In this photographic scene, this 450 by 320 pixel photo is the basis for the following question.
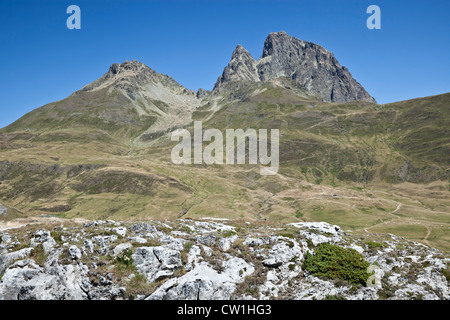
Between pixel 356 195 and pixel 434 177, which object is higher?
pixel 434 177

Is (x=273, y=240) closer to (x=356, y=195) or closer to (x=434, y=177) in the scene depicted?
(x=356, y=195)

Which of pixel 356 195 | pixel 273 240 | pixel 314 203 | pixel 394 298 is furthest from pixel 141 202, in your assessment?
pixel 394 298

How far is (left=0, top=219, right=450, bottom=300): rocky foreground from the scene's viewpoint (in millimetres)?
19531

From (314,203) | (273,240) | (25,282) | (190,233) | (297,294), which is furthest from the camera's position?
(314,203)

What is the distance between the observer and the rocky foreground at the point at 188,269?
19.5 meters

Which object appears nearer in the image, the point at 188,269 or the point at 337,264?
the point at 188,269

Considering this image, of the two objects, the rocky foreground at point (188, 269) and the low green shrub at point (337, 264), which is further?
the low green shrub at point (337, 264)

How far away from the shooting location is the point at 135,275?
68.2ft

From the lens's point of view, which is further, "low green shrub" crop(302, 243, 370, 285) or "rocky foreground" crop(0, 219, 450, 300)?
"low green shrub" crop(302, 243, 370, 285)

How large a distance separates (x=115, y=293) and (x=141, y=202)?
149359mm

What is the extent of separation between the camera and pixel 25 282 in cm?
1905

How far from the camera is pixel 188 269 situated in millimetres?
21844
